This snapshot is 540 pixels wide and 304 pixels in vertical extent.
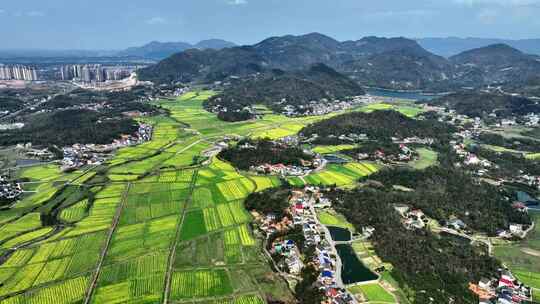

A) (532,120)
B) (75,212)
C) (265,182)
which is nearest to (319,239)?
(265,182)

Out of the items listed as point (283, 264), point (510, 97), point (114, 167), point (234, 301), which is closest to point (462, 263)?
point (283, 264)

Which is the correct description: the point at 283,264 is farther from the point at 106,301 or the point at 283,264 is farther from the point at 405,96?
the point at 405,96

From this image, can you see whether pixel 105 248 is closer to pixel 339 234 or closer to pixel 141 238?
pixel 141 238

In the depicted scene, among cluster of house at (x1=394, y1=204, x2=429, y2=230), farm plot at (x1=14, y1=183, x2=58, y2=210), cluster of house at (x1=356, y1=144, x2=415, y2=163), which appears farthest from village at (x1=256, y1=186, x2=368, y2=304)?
farm plot at (x1=14, y1=183, x2=58, y2=210)

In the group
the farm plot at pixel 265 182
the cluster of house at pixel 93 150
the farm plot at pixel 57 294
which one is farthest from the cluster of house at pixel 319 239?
the cluster of house at pixel 93 150

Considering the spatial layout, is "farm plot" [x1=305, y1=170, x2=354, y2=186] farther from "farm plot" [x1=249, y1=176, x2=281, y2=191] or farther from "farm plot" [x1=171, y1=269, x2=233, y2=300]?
"farm plot" [x1=171, y1=269, x2=233, y2=300]

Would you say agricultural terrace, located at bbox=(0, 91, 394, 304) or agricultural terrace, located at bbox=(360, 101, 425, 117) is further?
agricultural terrace, located at bbox=(360, 101, 425, 117)
